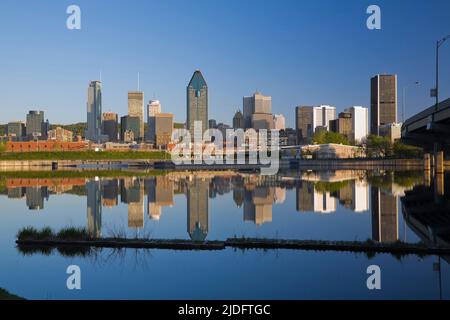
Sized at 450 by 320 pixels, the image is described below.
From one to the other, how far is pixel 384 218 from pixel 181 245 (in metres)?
16.3

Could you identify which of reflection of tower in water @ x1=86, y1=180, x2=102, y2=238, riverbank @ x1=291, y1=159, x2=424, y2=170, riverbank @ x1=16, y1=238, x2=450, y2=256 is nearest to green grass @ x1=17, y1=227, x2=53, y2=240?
riverbank @ x1=16, y1=238, x2=450, y2=256

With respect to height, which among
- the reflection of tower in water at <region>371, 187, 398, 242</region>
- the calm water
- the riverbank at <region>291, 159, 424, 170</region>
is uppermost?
the riverbank at <region>291, 159, 424, 170</region>

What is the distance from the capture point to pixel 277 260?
20.6 meters

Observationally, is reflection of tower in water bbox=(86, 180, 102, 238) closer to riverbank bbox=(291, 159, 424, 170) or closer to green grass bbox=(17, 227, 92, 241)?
green grass bbox=(17, 227, 92, 241)

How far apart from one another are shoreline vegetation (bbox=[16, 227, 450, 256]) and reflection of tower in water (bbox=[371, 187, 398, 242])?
256 centimetres

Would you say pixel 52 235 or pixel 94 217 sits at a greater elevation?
pixel 52 235

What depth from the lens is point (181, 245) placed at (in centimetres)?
2316

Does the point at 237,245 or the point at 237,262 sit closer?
the point at 237,262

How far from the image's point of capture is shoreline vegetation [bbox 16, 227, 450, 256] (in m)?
21.6

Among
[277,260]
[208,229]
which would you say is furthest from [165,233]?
[277,260]

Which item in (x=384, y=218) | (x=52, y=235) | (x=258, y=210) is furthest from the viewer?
(x=258, y=210)

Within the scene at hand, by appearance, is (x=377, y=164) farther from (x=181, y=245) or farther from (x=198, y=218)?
(x=181, y=245)

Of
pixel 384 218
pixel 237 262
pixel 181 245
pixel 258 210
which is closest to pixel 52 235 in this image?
pixel 181 245

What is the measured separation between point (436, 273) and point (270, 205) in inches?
974
